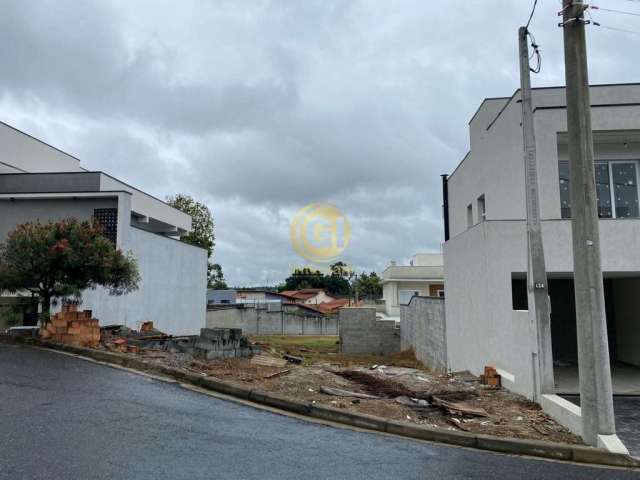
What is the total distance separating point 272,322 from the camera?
43.0m

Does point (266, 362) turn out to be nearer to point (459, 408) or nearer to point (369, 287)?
point (459, 408)

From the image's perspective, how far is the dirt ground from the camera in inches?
302

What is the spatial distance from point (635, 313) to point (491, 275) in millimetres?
6273

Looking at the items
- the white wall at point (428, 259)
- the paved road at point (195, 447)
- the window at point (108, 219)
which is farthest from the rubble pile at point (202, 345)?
the white wall at point (428, 259)

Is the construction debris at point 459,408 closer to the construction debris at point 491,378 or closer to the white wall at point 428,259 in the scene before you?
the construction debris at point 491,378

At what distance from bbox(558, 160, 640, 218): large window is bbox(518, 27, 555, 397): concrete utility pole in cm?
368

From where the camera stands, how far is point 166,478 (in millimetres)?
5031

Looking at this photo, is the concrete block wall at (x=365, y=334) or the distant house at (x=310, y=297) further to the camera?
the distant house at (x=310, y=297)

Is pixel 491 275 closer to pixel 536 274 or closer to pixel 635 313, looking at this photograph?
pixel 536 274

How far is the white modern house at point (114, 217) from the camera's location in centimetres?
2092

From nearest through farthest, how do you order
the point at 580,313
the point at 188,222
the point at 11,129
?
the point at 580,313, the point at 11,129, the point at 188,222

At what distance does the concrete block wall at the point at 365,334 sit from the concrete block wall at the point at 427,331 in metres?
2.69

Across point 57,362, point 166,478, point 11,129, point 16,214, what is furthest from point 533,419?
point 11,129

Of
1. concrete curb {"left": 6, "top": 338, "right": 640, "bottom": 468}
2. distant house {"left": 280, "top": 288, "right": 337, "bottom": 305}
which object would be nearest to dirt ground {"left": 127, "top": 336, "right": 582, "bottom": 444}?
concrete curb {"left": 6, "top": 338, "right": 640, "bottom": 468}
